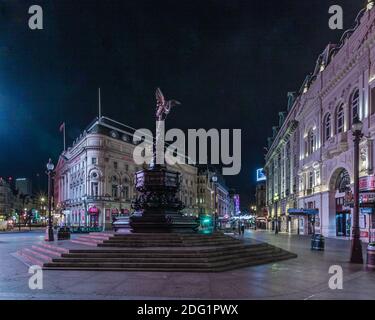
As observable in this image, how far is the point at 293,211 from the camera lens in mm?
50719

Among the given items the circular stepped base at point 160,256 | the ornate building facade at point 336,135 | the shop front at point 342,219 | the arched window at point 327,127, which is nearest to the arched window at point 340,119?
the ornate building facade at point 336,135

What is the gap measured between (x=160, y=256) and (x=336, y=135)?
29.9 metres

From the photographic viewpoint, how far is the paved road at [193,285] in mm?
10711

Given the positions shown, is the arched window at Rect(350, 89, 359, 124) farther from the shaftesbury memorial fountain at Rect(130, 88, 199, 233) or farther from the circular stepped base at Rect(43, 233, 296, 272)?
the circular stepped base at Rect(43, 233, 296, 272)

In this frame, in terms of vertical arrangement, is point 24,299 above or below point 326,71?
below

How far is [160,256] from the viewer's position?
15.7 meters

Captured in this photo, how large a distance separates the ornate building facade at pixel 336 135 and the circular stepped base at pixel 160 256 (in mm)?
13034

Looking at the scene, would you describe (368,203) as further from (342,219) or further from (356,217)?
(356,217)

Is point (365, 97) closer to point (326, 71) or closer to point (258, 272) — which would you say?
point (326, 71)

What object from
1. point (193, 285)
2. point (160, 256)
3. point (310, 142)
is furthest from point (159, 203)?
point (310, 142)
